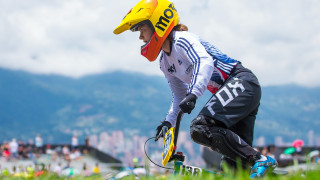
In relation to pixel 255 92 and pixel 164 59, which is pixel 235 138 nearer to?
pixel 255 92

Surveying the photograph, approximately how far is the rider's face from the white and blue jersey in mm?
279

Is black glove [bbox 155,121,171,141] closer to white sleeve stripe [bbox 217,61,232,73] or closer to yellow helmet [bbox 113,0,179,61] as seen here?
yellow helmet [bbox 113,0,179,61]

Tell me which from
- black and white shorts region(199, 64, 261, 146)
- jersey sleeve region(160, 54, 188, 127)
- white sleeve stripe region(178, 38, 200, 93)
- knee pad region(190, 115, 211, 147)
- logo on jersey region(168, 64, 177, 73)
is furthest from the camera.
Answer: jersey sleeve region(160, 54, 188, 127)

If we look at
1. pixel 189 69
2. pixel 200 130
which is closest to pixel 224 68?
pixel 189 69

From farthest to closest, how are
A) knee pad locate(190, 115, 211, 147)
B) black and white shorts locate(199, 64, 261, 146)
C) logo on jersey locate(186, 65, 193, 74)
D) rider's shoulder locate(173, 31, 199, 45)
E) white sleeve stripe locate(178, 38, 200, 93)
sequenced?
logo on jersey locate(186, 65, 193, 74) < rider's shoulder locate(173, 31, 199, 45) < white sleeve stripe locate(178, 38, 200, 93) < black and white shorts locate(199, 64, 261, 146) < knee pad locate(190, 115, 211, 147)

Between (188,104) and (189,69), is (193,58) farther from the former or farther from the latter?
(188,104)

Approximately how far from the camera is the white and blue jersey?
4329 millimetres

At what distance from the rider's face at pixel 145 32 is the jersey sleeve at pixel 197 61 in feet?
1.24

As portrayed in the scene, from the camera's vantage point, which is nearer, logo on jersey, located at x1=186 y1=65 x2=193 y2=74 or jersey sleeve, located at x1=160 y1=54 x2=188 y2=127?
logo on jersey, located at x1=186 y1=65 x2=193 y2=74

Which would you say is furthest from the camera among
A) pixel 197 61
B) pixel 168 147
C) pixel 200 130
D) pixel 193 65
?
pixel 193 65

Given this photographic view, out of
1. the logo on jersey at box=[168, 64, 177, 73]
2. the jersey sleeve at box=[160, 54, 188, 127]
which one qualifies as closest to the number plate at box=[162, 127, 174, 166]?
the jersey sleeve at box=[160, 54, 188, 127]

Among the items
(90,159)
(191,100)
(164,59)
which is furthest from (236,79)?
(90,159)

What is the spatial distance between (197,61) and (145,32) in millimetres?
814

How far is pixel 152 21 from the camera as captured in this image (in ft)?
15.8
